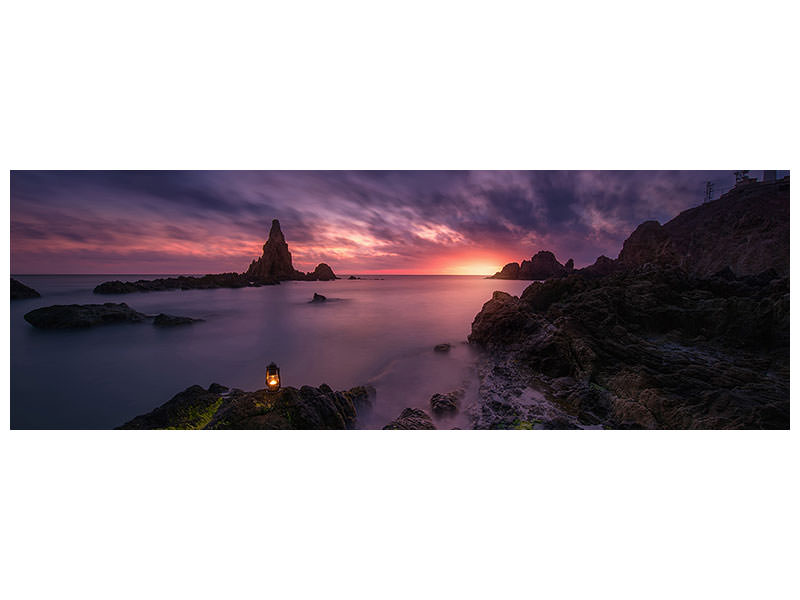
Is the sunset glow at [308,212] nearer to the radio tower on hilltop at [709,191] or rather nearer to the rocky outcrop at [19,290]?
the radio tower on hilltop at [709,191]

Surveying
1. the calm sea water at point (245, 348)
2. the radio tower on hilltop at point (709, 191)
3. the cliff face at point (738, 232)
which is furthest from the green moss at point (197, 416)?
the cliff face at point (738, 232)

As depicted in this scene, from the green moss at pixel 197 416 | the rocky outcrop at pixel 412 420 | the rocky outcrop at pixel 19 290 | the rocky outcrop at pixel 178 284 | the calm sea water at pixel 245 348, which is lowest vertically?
the rocky outcrop at pixel 412 420

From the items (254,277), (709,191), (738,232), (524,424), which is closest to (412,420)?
(524,424)

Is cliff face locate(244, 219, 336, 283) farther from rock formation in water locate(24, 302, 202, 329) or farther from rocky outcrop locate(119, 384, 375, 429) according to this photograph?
rocky outcrop locate(119, 384, 375, 429)

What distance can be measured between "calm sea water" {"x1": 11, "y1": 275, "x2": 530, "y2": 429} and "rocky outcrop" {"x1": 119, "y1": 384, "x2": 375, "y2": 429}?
263 mm

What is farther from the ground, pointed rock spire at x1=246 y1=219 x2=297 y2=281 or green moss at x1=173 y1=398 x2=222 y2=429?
pointed rock spire at x1=246 y1=219 x2=297 y2=281

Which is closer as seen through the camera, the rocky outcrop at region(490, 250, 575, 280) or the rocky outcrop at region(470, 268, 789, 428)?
the rocky outcrop at region(470, 268, 789, 428)

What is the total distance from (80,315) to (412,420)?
4698mm

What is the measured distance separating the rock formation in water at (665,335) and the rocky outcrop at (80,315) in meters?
5.26

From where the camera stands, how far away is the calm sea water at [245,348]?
248cm

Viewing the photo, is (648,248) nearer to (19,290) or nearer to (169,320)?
(169,320)

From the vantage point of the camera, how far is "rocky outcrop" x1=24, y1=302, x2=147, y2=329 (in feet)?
9.37

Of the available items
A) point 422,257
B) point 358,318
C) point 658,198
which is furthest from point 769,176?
point 358,318

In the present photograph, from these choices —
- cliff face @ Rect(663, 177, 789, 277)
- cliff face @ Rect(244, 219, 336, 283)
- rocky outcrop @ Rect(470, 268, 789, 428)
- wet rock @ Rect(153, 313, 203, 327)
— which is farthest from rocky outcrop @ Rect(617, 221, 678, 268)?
wet rock @ Rect(153, 313, 203, 327)
